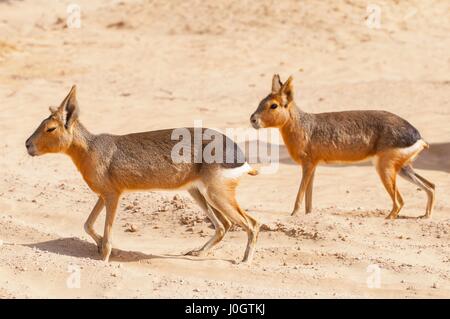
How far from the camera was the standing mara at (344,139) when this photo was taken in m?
10.8

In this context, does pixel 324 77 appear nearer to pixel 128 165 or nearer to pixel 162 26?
pixel 162 26

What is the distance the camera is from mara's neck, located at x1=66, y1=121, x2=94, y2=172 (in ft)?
29.0

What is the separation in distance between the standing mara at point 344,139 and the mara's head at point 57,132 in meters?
2.77

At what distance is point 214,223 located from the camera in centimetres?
913

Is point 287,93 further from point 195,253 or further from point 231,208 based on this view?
point 195,253

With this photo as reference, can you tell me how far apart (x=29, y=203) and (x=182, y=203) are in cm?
186

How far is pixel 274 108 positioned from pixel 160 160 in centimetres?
258

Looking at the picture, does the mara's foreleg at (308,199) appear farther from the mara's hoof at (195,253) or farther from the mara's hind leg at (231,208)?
the mara's hoof at (195,253)

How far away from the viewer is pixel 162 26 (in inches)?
935

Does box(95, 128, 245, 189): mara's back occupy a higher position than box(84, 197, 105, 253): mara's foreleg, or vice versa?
box(95, 128, 245, 189): mara's back

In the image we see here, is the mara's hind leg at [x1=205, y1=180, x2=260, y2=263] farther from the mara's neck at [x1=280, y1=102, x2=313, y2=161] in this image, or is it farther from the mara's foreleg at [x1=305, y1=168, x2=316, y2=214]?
the mara's neck at [x1=280, y1=102, x2=313, y2=161]

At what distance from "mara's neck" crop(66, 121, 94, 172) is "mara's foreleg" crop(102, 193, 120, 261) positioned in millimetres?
468

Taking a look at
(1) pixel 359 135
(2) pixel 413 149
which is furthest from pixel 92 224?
(2) pixel 413 149

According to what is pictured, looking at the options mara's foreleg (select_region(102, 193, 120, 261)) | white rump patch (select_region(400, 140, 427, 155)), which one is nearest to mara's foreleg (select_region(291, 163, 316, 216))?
white rump patch (select_region(400, 140, 427, 155))
